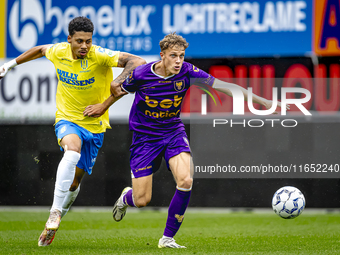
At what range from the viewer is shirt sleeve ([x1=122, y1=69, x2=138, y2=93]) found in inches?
193

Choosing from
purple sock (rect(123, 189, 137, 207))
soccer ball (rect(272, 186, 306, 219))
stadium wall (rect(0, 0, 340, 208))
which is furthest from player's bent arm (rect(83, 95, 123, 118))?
stadium wall (rect(0, 0, 340, 208))

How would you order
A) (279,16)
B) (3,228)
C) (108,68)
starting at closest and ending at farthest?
(108,68), (3,228), (279,16)

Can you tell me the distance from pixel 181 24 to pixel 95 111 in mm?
3804

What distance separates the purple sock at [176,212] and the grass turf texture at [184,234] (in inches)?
8.2

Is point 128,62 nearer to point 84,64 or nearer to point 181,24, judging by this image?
point 84,64

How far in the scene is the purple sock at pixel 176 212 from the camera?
186 inches

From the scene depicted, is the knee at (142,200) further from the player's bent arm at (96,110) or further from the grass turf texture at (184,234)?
the player's bent arm at (96,110)

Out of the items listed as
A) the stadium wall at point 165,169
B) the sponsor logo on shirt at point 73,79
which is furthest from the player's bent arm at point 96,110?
the stadium wall at point 165,169

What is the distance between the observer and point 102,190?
923 cm

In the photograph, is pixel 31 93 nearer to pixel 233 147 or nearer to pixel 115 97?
pixel 233 147

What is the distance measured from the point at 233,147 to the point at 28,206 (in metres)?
3.69

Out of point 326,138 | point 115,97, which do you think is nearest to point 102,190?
point 326,138

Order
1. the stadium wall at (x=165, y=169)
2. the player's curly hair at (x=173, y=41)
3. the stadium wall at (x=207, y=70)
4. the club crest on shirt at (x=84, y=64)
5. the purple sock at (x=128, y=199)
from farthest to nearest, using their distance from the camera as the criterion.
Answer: the stadium wall at (x=165, y=169) → the stadium wall at (x=207, y=70) → the purple sock at (x=128, y=199) → the club crest on shirt at (x=84, y=64) → the player's curly hair at (x=173, y=41)

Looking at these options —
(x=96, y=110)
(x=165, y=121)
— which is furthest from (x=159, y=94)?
(x=96, y=110)
